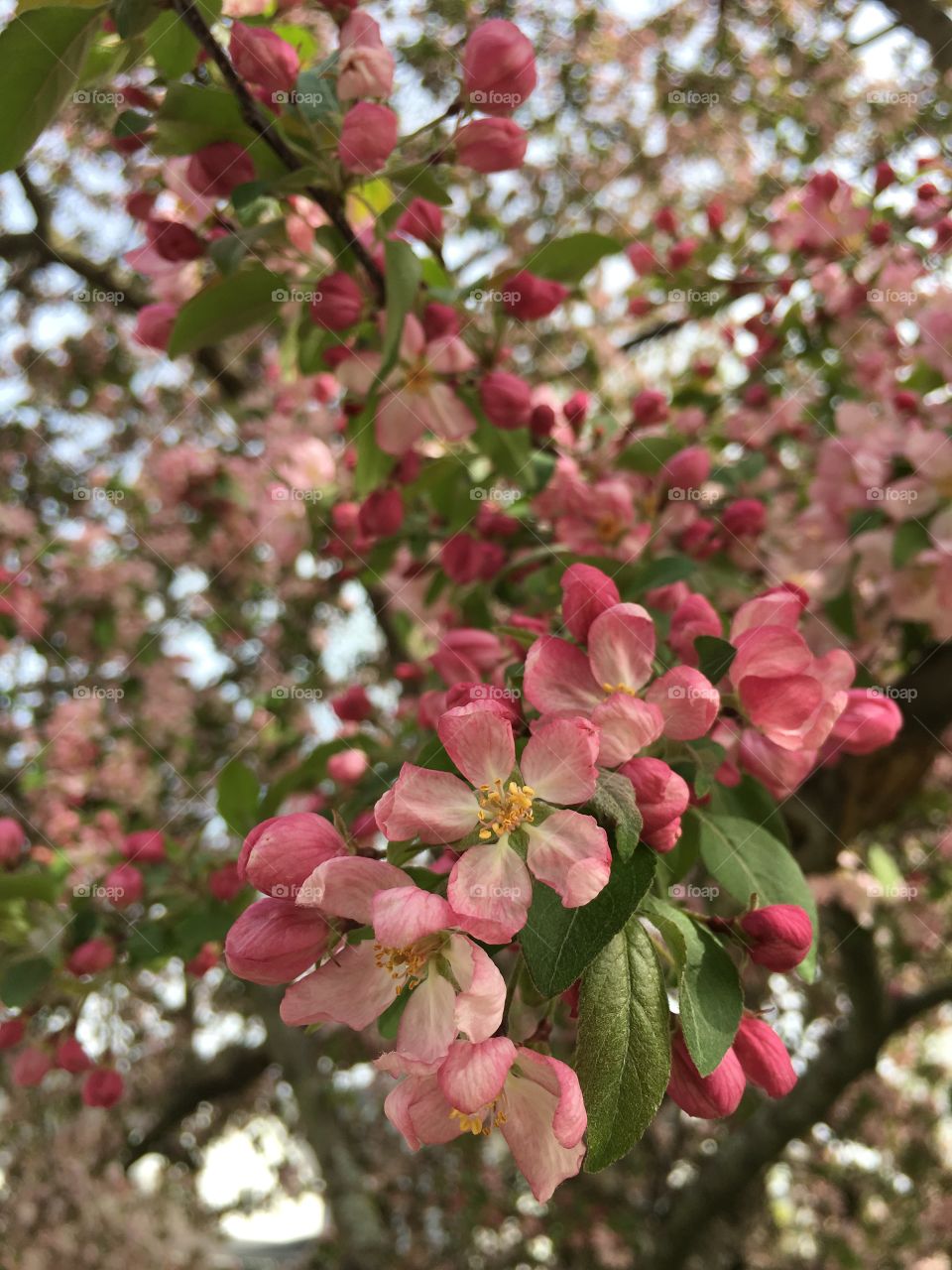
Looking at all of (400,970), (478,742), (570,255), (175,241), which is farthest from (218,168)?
(400,970)

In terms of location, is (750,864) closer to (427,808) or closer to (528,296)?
(427,808)

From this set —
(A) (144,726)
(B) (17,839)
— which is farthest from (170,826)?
(B) (17,839)

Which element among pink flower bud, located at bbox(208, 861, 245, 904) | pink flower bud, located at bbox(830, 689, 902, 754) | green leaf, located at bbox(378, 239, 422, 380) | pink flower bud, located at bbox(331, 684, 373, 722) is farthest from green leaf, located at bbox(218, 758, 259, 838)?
pink flower bud, located at bbox(830, 689, 902, 754)

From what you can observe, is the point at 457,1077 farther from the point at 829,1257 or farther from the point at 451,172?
the point at 829,1257

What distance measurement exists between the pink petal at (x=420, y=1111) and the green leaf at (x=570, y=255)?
3.60 feet

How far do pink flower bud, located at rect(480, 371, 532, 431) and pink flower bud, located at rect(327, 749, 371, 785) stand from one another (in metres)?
0.51

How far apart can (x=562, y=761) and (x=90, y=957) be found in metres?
0.94

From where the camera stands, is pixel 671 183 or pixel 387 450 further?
pixel 671 183

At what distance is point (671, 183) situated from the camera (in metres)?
3.91

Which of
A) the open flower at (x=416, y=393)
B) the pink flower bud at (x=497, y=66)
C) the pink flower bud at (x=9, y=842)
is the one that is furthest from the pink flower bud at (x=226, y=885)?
the pink flower bud at (x=497, y=66)

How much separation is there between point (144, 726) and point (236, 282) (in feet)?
8.23

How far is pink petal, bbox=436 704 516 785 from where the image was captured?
0.68 meters

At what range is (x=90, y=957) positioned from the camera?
1328 mm

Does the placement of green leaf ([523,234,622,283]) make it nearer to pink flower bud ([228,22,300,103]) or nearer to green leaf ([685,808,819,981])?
pink flower bud ([228,22,300,103])
